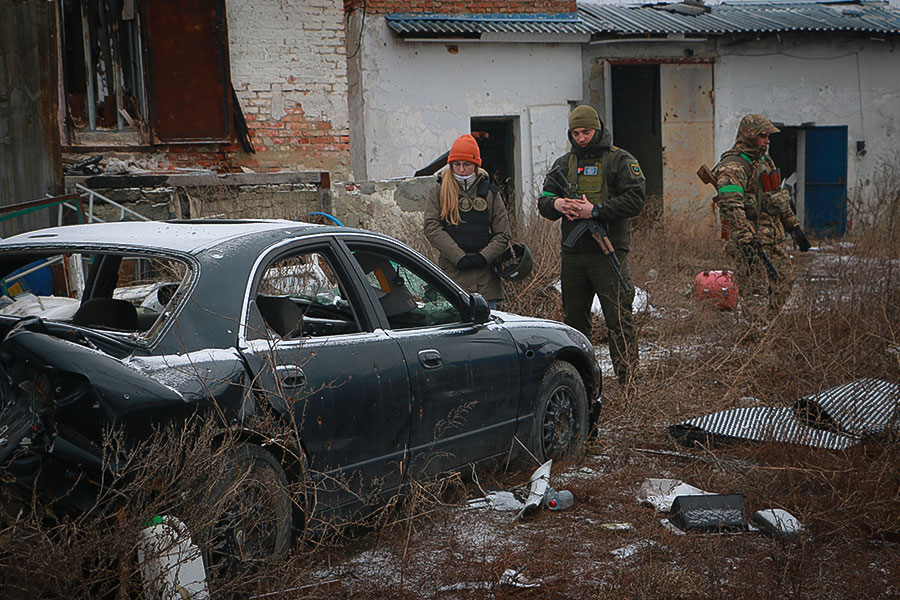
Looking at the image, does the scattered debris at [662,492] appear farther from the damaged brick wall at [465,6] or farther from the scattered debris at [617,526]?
the damaged brick wall at [465,6]

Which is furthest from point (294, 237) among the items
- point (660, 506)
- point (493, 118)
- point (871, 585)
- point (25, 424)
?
point (493, 118)

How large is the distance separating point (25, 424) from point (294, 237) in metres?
1.38

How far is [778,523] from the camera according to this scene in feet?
12.9

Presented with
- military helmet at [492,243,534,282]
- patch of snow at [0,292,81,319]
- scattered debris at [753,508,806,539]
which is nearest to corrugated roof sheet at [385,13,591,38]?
military helmet at [492,243,534,282]

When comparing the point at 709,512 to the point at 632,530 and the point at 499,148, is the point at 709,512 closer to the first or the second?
the point at 632,530

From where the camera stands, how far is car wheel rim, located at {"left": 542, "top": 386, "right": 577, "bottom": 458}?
5176 millimetres

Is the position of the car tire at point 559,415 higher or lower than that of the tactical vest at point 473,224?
lower

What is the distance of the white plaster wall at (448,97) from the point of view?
14.3 m

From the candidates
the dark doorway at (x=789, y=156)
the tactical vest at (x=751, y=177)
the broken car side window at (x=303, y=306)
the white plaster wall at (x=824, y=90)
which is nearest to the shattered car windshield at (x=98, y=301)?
the broken car side window at (x=303, y=306)

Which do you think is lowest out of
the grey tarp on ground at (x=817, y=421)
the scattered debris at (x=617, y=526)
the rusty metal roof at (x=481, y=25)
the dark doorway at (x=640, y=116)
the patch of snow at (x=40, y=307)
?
the scattered debris at (x=617, y=526)

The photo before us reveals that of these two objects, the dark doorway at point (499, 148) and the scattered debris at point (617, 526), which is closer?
the scattered debris at point (617, 526)

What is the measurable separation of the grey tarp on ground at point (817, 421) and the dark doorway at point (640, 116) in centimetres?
1202

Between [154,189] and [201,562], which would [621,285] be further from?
[154,189]

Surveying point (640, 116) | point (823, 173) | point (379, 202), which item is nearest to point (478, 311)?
point (379, 202)
